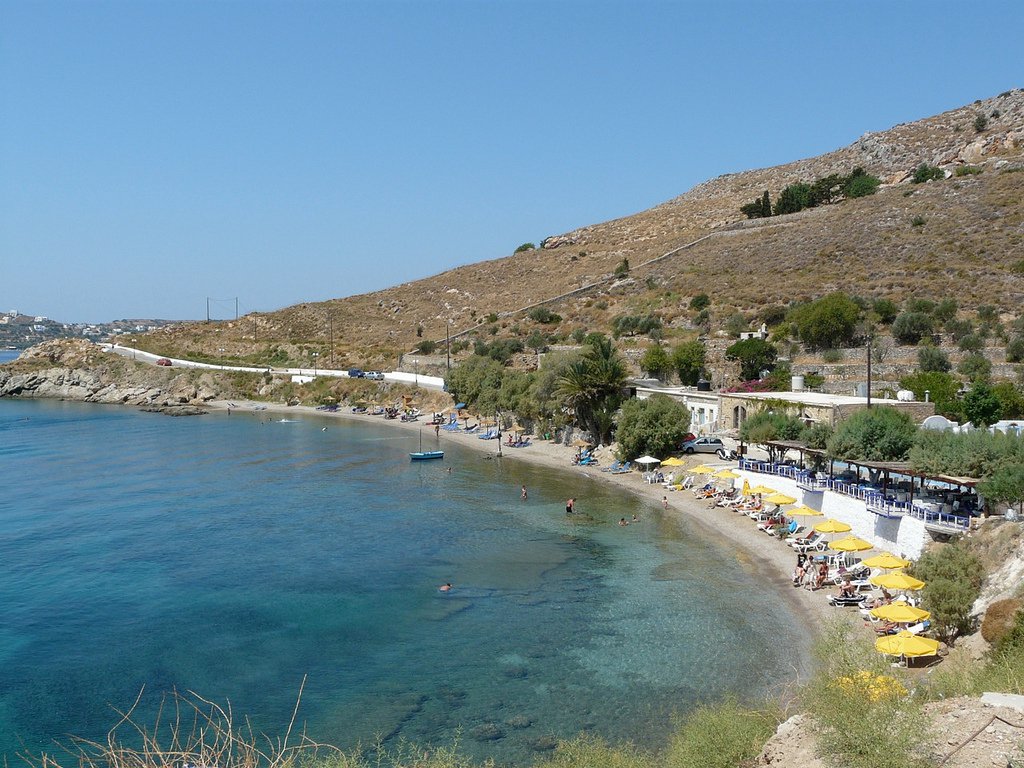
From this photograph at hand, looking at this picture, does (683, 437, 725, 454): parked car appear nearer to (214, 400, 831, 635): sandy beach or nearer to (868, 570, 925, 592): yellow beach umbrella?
(214, 400, 831, 635): sandy beach

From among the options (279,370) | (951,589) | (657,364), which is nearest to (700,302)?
(657,364)

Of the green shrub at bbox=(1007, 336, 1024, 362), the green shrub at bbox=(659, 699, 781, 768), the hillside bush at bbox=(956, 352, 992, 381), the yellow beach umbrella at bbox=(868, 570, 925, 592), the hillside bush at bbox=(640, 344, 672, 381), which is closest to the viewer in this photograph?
the green shrub at bbox=(659, 699, 781, 768)

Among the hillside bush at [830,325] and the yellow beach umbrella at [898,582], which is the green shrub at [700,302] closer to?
the hillside bush at [830,325]

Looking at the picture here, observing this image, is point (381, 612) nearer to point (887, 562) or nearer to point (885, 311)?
point (887, 562)

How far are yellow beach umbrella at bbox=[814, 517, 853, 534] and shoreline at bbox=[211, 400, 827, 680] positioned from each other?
1.43 m

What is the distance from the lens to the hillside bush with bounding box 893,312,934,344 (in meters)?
51.8

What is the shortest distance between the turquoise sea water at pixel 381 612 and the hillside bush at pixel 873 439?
5.94 metres

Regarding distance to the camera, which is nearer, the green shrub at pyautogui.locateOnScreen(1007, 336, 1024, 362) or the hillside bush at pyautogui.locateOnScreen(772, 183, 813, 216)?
the green shrub at pyautogui.locateOnScreen(1007, 336, 1024, 362)

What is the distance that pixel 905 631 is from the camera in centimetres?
1891

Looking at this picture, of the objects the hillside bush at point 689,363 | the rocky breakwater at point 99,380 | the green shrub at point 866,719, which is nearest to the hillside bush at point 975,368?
the hillside bush at point 689,363

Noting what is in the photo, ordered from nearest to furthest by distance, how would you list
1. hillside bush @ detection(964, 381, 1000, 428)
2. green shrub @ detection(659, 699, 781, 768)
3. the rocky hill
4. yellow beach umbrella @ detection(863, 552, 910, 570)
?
green shrub @ detection(659, 699, 781, 768) < yellow beach umbrella @ detection(863, 552, 910, 570) < hillside bush @ detection(964, 381, 1000, 428) < the rocky hill

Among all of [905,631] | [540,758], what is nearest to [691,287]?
[905,631]

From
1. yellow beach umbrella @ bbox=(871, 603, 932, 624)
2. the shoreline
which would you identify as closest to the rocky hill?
the shoreline

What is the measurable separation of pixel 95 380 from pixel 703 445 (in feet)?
275
